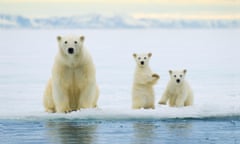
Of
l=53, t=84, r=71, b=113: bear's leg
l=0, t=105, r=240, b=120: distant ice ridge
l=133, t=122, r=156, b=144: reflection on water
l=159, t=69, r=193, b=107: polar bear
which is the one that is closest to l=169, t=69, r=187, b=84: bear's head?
l=159, t=69, r=193, b=107: polar bear

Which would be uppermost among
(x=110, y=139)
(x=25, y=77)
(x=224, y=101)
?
(x=25, y=77)

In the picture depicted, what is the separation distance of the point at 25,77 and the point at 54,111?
832 cm

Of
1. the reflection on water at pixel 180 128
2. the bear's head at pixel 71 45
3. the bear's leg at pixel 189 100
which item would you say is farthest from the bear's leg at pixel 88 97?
the bear's leg at pixel 189 100

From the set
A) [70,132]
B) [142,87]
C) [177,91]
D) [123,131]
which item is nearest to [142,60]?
[142,87]

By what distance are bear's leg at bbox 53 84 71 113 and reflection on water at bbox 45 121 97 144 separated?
0.76 m

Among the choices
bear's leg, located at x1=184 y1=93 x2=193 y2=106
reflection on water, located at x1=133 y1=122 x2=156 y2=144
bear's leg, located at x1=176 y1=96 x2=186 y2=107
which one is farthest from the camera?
bear's leg, located at x1=184 y1=93 x2=193 y2=106

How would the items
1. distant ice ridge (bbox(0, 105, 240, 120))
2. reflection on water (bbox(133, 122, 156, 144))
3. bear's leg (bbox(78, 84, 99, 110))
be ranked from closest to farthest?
1. reflection on water (bbox(133, 122, 156, 144))
2. distant ice ridge (bbox(0, 105, 240, 120))
3. bear's leg (bbox(78, 84, 99, 110))

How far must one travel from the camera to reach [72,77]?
9633 mm

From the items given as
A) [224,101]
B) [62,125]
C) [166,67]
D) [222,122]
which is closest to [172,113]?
[222,122]

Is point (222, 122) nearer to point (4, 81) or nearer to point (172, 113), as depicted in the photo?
point (172, 113)

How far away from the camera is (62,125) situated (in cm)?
877

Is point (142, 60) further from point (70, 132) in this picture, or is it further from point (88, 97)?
point (70, 132)

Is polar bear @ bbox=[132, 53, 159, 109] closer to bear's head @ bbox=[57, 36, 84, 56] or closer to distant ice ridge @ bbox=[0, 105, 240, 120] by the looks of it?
distant ice ridge @ bbox=[0, 105, 240, 120]

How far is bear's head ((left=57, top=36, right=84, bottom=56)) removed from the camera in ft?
31.0
